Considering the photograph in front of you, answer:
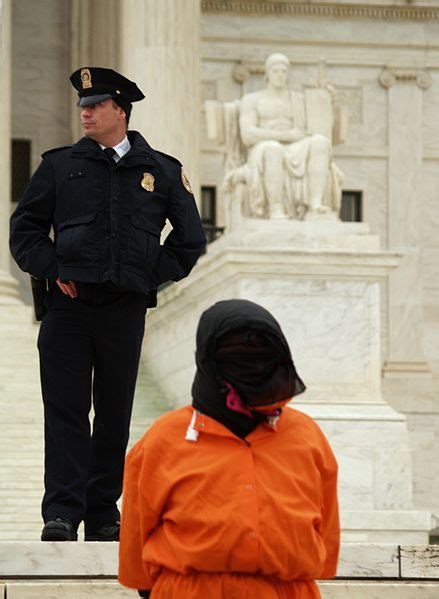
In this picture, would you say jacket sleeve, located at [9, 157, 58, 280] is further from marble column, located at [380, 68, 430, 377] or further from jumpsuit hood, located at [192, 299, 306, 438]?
marble column, located at [380, 68, 430, 377]

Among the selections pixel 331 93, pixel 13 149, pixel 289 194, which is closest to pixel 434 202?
pixel 13 149

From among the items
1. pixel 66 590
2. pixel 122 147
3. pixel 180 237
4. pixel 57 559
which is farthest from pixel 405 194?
pixel 66 590

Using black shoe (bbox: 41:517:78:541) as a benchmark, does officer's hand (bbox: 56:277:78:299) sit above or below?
above

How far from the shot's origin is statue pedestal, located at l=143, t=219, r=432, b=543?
15328 mm

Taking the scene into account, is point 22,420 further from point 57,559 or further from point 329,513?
point 329,513

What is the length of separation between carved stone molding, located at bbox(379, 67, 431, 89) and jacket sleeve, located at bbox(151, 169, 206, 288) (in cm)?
2172

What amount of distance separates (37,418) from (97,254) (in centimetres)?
899

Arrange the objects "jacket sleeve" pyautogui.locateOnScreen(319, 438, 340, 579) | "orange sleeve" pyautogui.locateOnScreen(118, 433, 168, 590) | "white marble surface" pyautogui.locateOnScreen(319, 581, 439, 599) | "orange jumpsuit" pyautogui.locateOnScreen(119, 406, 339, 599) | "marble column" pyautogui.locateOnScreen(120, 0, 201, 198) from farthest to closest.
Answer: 1. "marble column" pyautogui.locateOnScreen(120, 0, 201, 198)
2. "white marble surface" pyautogui.locateOnScreen(319, 581, 439, 599)
3. "jacket sleeve" pyautogui.locateOnScreen(319, 438, 340, 579)
4. "orange sleeve" pyautogui.locateOnScreen(118, 433, 168, 590)
5. "orange jumpsuit" pyautogui.locateOnScreen(119, 406, 339, 599)

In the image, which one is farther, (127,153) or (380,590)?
(127,153)

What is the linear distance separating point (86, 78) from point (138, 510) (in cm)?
309

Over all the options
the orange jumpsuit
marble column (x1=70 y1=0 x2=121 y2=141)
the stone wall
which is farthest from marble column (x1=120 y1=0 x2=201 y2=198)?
the orange jumpsuit

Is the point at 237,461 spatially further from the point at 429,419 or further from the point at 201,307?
the point at 429,419

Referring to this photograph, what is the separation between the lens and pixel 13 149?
27.3 m

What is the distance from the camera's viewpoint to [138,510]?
488 centimetres
